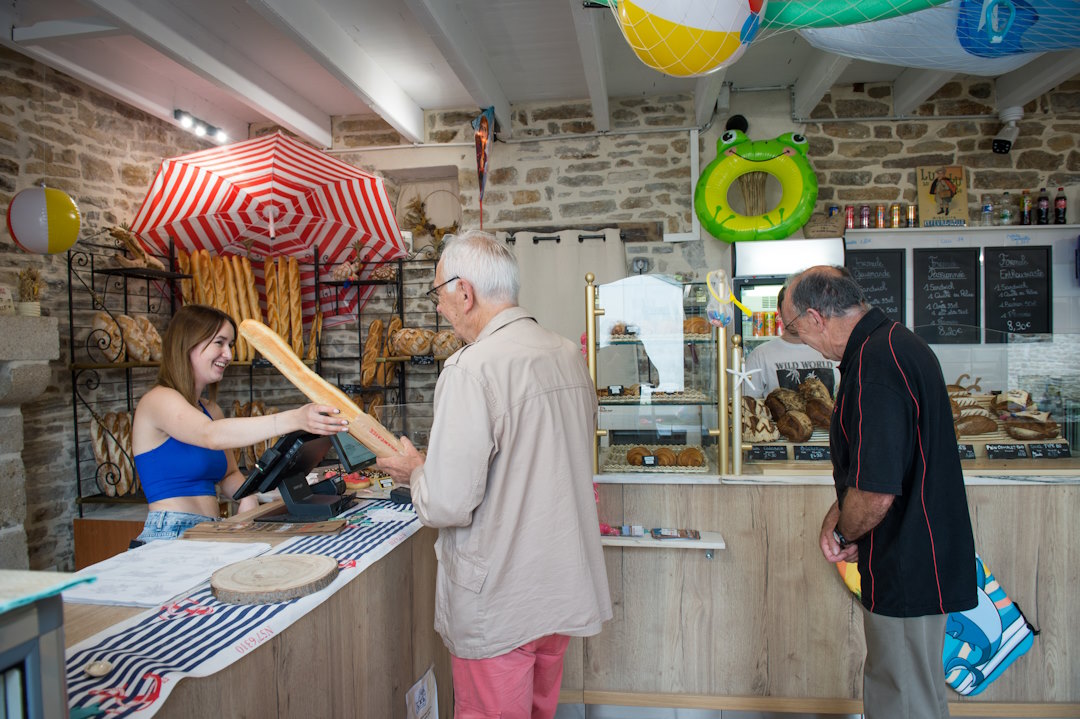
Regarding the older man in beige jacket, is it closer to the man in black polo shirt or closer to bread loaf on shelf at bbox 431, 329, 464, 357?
the man in black polo shirt

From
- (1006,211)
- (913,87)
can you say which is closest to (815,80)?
(913,87)

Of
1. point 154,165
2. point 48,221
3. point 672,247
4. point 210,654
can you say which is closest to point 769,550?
point 210,654

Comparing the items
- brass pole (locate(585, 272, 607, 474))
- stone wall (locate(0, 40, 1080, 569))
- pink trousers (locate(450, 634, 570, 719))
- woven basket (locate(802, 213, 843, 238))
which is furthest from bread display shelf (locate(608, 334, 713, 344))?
woven basket (locate(802, 213, 843, 238))

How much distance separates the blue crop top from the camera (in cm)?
236

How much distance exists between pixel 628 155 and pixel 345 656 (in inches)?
180

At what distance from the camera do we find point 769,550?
2844 mm

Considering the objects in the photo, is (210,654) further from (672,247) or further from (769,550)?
(672,247)

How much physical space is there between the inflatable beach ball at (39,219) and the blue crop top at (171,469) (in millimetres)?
1772

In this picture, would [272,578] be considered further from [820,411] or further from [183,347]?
[820,411]

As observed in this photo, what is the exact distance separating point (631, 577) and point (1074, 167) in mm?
4851

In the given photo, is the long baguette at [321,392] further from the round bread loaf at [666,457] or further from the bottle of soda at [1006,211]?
the bottle of soda at [1006,211]

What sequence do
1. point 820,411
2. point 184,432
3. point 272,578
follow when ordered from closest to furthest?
point 272,578, point 184,432, point 820,411

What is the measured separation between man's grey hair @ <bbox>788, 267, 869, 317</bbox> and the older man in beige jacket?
0.82 meters

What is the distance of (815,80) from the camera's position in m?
4.72
